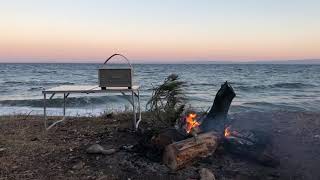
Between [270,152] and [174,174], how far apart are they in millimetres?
1965

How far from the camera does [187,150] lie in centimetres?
645

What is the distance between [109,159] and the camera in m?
6.74

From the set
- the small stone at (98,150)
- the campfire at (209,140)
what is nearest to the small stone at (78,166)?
the small stone at (98,150)

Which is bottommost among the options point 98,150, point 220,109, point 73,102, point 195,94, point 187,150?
point 195,94

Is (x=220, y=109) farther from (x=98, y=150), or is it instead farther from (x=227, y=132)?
(x=98, y=150)

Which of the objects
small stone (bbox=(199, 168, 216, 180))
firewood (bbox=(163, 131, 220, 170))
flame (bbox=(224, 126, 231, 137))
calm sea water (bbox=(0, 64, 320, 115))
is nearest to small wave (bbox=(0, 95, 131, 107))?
calm sea water (bbox=(0, 64, 320, 115))

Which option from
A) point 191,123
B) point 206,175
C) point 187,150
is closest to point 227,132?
point 191,123

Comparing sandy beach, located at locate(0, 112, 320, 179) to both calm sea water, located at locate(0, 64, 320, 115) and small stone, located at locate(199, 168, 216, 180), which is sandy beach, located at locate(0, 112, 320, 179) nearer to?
small stone, located at locate(199, 168, 216, 180)

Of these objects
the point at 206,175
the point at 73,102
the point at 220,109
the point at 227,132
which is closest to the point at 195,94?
the point at 73,102

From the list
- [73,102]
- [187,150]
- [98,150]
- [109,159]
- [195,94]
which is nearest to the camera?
[187,150]

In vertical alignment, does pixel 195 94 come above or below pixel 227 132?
below

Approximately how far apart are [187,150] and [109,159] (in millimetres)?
1177

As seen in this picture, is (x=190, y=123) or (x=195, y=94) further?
(x=195, y=94)

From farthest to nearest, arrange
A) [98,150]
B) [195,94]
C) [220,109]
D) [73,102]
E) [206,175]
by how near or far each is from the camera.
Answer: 1. [195,94]
2. [73,102]
3. [220,109]
4. [98,150]
5. [206,175]
